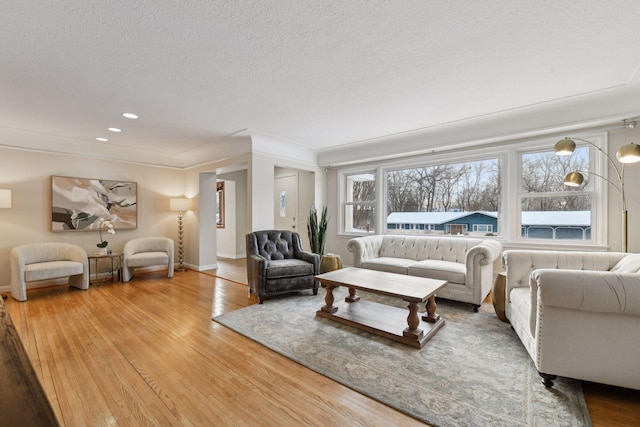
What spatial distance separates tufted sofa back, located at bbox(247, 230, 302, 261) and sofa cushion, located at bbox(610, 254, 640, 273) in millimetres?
3461

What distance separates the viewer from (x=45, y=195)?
14.9ft

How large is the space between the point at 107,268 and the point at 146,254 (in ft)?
2.66

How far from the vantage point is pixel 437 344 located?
8.23 feet

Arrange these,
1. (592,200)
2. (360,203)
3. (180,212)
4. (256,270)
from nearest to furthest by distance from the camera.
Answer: (592,200)
(256,270)
(360,203)
(180,212)

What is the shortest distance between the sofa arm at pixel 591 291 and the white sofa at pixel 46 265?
5436mm

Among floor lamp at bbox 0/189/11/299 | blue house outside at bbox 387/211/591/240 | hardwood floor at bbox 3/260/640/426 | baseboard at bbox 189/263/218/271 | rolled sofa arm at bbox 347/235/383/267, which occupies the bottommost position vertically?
hardwood floor at bbox 3/260/640/426

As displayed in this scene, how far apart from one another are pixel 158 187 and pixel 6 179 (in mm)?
2057

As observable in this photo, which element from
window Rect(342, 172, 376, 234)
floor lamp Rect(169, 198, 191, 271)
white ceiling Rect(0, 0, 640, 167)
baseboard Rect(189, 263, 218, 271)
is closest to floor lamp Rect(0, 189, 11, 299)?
white ceiling Rect(0, 0, 640, 167)

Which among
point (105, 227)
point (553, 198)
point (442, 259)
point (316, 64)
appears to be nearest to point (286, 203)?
point (105, 227)

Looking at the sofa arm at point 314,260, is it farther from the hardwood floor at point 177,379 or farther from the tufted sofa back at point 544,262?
the tufted sofa back at point 544,262

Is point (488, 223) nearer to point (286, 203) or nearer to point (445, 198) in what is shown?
point (445, 198)

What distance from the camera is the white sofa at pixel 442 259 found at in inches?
132

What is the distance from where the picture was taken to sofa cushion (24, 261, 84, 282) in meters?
3.79

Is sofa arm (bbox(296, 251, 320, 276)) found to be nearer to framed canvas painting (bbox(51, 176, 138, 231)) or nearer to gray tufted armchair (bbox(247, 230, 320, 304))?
gray tufted armchair (bbox(247, 230, 320, 304))
